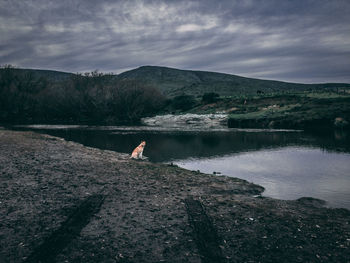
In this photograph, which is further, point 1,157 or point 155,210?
point 1,157

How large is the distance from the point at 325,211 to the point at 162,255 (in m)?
7.41

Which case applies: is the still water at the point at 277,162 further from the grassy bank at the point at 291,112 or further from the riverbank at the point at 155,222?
the grassy bank at the point at 291,112

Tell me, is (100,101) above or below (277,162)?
above

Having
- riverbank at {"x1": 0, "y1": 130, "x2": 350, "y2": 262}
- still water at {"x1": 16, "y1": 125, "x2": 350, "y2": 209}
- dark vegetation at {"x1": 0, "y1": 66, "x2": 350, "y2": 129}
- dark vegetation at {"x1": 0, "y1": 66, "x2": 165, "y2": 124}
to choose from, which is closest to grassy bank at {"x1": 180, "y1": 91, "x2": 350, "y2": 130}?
dark vegetation at {"x1": 0, "y1": 66, "x2": 350, "y2": 129}

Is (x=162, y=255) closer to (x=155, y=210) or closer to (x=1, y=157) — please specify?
(x=155, y=210)

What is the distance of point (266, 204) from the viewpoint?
40.5 ft

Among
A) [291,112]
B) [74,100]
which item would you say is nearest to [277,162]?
[291,112]

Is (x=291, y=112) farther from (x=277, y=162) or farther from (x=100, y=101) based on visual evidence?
(x=100, y=101)

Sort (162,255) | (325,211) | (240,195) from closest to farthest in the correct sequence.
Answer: (162,255)
(325,211)
(240,195)

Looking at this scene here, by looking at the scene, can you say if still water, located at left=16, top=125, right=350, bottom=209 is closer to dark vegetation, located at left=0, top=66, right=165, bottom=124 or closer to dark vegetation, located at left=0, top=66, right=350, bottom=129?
dark vegetation, located at left=0, top=66, right=350, bottom=129

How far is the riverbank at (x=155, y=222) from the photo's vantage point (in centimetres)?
774

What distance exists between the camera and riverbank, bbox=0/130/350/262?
774cm

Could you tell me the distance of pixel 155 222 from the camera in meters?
9.81

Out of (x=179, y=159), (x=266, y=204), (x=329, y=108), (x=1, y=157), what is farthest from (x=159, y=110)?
(x=266, y=204)
